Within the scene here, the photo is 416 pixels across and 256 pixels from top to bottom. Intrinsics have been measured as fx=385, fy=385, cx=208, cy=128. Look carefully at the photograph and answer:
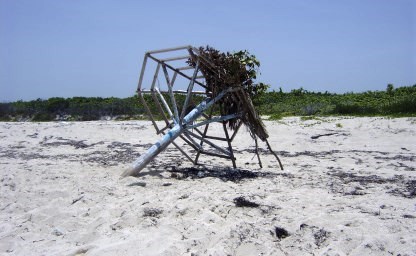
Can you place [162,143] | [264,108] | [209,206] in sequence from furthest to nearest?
[264,108] → [162,143] → [209,206]

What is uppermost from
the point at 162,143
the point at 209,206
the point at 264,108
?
the point at 264,108

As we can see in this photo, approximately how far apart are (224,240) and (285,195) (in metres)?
1.47

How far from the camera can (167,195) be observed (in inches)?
180

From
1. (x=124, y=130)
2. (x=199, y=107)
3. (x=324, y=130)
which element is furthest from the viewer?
(x=124, y=130)

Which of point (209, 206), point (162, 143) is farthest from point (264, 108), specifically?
point (209, 206)

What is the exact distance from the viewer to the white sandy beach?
3256 millimetres

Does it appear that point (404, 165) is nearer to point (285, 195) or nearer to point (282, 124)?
point (285, 195)

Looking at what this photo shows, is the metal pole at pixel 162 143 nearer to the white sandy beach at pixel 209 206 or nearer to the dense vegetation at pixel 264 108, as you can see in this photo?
the white sandy beach at pixel 209 206

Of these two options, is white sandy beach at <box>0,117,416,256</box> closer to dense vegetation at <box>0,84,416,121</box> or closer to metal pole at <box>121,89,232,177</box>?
metal pole at <box>121,89,232,177</box>

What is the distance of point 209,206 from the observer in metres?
4.10

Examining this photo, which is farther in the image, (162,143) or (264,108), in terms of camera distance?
(264,108)

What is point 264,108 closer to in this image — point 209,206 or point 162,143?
point 162,143

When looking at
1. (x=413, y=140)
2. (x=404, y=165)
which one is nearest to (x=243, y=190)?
(x=404, y=165)

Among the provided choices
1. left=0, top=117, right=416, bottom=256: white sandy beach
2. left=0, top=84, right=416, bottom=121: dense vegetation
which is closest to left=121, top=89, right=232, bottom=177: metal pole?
left=0, top=117, right=416, bottom=256: white sandy beach
